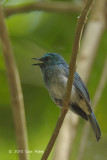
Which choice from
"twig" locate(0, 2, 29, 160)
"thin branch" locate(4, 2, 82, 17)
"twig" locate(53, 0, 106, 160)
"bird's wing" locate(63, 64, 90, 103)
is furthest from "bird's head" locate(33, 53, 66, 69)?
"thin branch" locate(4, 2, 82, 17)

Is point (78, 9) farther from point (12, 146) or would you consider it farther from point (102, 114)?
point (12, 146)

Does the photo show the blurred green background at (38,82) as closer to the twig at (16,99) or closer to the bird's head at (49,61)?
the bird's head at (49,61)

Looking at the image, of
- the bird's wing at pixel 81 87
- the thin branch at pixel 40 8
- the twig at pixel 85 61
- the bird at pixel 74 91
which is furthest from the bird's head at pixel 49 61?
the thin branch at pixel 40 8

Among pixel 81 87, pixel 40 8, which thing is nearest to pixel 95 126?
pixel 81 87

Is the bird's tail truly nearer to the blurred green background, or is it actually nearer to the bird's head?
the bird's head

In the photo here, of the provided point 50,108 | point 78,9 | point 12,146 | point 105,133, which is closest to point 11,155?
point 12,146

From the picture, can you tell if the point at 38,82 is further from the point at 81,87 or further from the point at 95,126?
the point at 95,126
